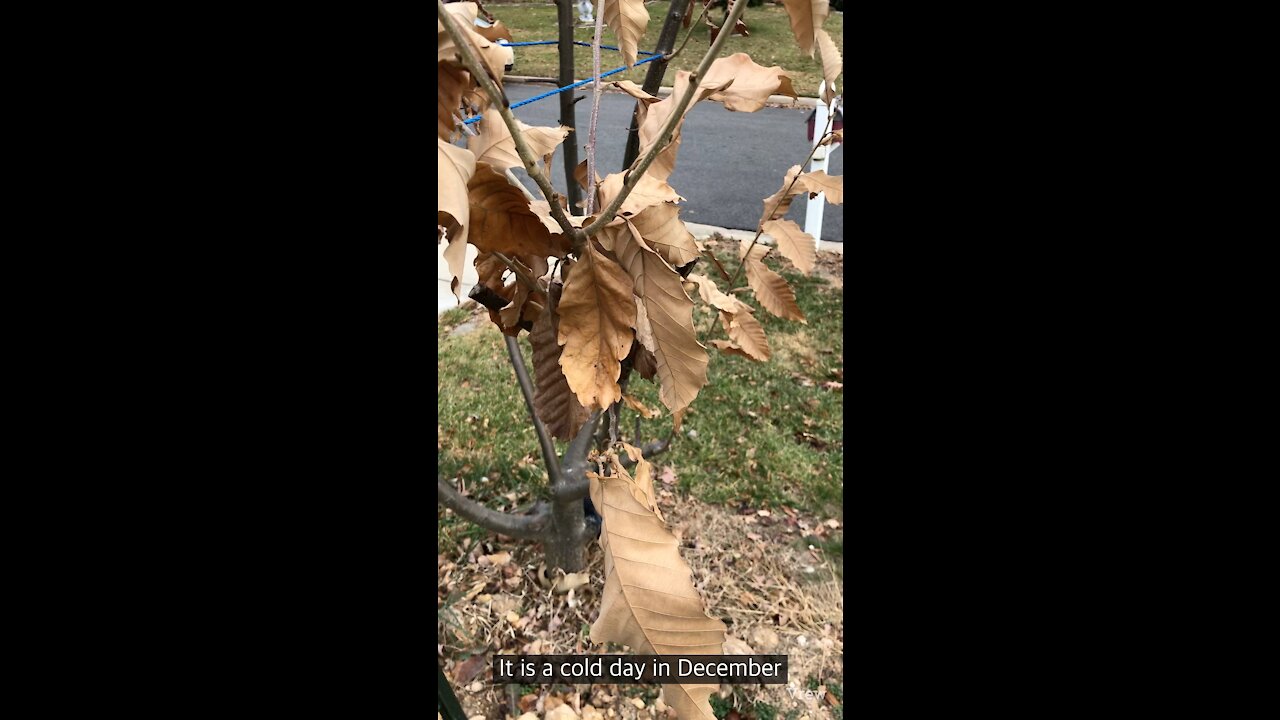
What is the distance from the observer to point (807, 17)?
487 millimetres

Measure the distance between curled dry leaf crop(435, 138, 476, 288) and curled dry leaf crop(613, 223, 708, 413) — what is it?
141 mm

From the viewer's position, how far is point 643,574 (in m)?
0.46

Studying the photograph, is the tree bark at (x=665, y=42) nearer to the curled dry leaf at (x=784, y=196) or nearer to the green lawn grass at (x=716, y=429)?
the curled dry leaf at (x=784, y=196)

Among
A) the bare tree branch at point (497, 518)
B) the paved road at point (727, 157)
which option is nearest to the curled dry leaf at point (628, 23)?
the bare tree branch at point (497, 518)

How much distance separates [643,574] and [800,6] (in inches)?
16.0

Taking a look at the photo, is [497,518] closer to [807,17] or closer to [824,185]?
[824,185]

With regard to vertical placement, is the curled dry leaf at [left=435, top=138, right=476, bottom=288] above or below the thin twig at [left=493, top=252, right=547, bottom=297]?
above

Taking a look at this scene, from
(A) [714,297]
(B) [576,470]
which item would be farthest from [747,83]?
(B) [576,470]

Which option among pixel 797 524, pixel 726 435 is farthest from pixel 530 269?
pixel 726 435

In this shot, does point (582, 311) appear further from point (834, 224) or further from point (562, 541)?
point (834, 224)

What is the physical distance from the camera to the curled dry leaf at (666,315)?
500 mm

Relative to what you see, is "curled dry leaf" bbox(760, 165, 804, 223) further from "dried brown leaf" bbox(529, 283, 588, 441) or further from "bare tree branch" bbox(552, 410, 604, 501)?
"dried brown leaf" bbox(529, 283, 588, 441)

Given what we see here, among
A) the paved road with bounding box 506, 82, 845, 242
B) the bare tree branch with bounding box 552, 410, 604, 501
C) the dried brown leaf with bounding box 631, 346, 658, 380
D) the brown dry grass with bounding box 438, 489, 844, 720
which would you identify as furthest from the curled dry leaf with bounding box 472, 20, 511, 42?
the paved road with bounding box 506, 82, 845, 242

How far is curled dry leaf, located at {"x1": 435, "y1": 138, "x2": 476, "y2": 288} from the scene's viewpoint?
38 cm
